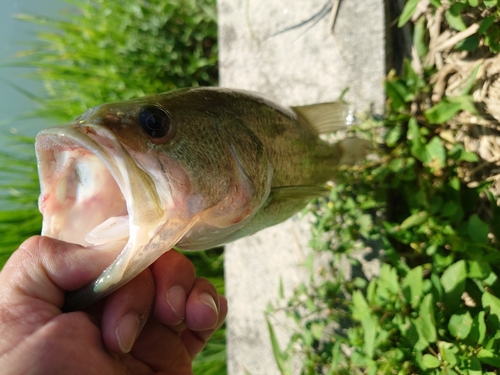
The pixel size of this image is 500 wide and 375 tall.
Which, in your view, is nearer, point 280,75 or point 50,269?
point 50,269

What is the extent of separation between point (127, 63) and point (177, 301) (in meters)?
2.25

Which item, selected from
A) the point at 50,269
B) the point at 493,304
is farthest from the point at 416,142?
the point at 50,269

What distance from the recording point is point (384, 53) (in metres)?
1.81

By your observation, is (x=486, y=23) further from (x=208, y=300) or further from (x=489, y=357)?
(x=208, y=300)

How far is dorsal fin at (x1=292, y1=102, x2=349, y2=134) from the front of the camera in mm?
1499

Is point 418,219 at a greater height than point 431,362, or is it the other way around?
point 418,219

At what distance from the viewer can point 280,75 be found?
2209mm

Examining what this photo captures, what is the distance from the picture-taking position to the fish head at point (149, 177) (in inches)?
33.7

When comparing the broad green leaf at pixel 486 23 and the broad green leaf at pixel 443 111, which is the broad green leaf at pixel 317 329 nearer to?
A: the broad green leaf at pixel 443 111

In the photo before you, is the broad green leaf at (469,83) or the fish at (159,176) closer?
the fish at (159,176)

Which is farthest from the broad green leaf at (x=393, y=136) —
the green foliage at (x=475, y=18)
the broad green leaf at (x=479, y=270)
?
the broad green leaf at (x=479, y=270)

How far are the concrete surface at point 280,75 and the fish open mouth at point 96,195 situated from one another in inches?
51.5

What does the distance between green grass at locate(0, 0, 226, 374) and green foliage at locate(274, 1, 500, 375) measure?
3.60ft

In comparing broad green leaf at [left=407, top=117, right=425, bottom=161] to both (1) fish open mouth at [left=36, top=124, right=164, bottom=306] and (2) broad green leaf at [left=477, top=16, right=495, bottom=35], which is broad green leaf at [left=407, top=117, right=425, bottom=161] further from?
(1) fish open mouth at [left=36, top=124, right=164, bottom=306]
